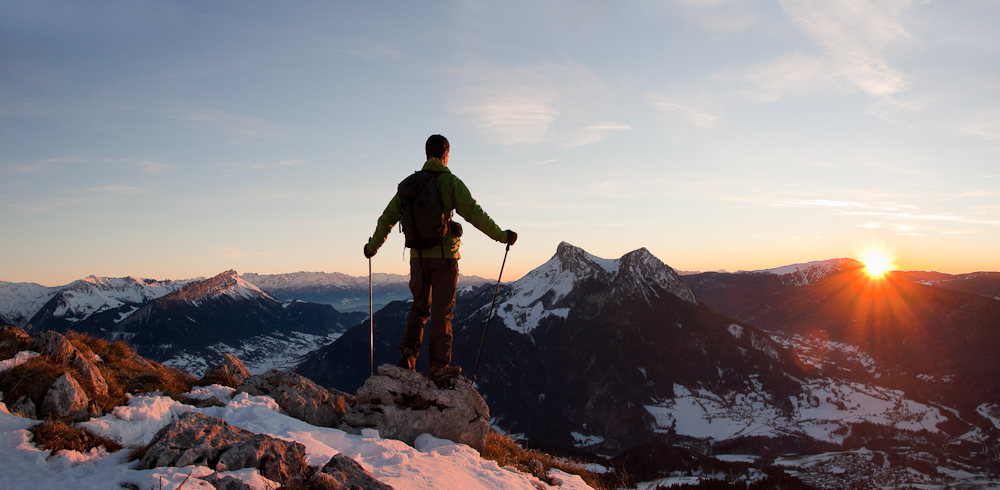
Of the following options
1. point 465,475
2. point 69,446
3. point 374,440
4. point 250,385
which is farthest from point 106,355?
point 465,475

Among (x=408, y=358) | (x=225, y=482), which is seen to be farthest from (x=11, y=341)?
(x=408, y=358)

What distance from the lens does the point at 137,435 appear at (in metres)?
10.8

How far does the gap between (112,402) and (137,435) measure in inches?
53.3

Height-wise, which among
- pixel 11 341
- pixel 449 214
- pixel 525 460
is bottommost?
pixel 525 460

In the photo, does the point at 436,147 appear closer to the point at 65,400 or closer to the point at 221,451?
the point at 221,451

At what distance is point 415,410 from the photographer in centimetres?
1379

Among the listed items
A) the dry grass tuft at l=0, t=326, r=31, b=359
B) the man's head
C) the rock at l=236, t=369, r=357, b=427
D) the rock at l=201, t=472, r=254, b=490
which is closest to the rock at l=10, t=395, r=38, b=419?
the dry grass tuft at l=0, t=326, r=31, b=359

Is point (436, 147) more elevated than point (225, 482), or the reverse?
point (436, 147)

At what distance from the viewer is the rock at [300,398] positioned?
14148 millimetres

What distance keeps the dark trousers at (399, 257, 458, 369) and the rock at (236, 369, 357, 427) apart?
2844 mm

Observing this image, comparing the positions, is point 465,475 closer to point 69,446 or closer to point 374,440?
point 374,440

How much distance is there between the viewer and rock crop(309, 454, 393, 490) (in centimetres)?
791

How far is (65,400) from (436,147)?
32.7 ft

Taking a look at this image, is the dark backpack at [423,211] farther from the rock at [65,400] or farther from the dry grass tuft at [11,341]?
the dry grass tuft at [11,341]
